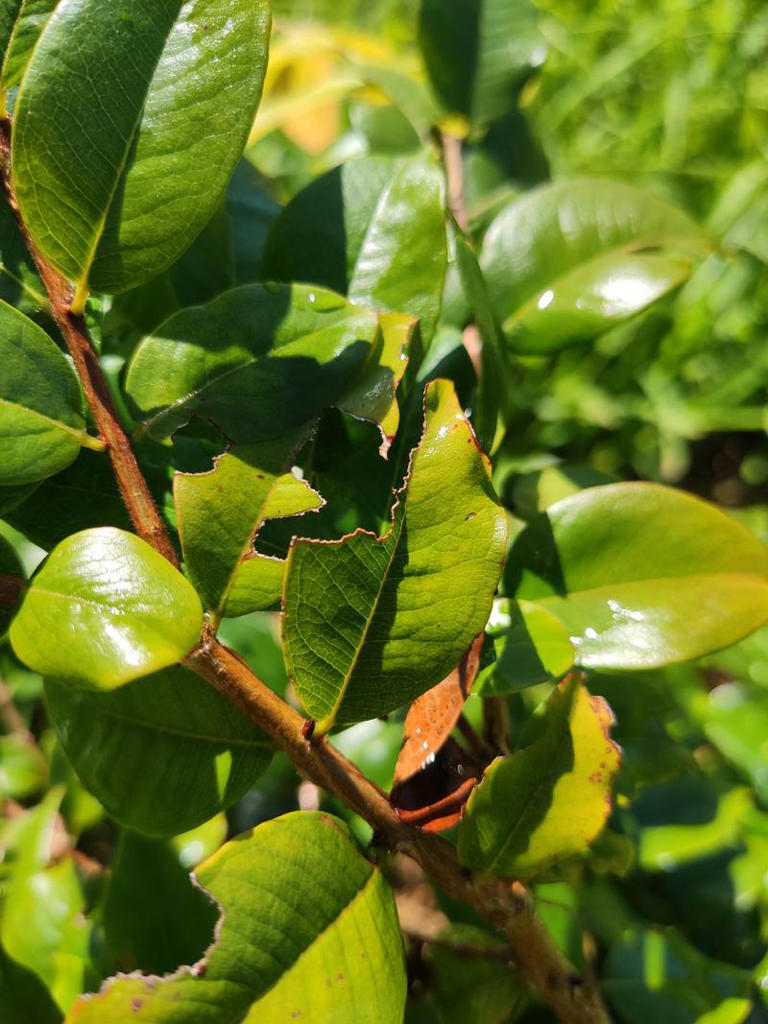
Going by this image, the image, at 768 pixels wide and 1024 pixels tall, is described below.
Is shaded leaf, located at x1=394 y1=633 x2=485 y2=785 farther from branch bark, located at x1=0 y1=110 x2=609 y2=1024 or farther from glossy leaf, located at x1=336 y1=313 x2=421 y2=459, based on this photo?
glossy leaf, located at x1=336 y1=313 x2=421 y2=459

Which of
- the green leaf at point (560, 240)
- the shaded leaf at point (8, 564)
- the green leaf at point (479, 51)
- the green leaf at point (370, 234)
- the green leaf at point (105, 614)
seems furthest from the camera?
the green leaf at point (479, 51)

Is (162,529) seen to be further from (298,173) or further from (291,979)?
(298,173)

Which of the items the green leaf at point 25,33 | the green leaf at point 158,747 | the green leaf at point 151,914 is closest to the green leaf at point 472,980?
the green leaf at point 151,914

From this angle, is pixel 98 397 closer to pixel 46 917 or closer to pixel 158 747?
pixel 158 747

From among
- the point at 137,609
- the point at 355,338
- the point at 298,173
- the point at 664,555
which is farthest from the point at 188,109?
the point at 298,173

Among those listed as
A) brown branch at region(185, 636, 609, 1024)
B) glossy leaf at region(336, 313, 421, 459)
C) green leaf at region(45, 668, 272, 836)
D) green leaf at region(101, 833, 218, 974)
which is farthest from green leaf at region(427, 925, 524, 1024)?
glossy leaf at region(336, 313, 421, 459)

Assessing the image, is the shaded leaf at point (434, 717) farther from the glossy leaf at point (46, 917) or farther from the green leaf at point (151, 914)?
the glossy leaf at point (46, 917)
